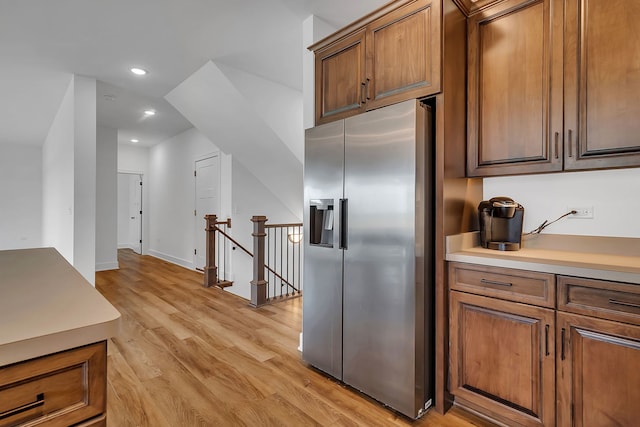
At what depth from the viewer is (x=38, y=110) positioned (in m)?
5.00

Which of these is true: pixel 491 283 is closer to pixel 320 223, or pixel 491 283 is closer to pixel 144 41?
pixel 320 223

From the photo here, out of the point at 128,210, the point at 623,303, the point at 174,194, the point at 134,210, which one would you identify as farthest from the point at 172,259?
the point at 623,303

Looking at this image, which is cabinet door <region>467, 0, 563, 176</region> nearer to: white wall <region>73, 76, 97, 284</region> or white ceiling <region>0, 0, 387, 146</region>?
white ceiling <region>0, 0, 387, 146</region>

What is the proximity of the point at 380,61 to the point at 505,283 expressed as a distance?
Answer: 151cm

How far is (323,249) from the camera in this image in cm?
220

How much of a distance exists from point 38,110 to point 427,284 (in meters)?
6.32

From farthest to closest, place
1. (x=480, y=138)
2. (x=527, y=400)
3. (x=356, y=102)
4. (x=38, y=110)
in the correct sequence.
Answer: (x=38, y=110) < (x=356, y=102) < (x=480, y=138) < (x=527, y=400)

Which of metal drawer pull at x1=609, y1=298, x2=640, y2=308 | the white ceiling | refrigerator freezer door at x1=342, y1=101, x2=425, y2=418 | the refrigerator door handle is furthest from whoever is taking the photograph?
the white ceiling

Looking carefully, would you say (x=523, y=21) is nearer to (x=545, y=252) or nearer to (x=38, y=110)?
(x=545, y=252)

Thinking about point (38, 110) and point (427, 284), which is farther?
point (38, 110)

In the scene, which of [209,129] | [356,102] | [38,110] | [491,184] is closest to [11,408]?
[356,102]

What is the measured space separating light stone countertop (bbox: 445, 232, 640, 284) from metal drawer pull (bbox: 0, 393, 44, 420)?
5.71 feet

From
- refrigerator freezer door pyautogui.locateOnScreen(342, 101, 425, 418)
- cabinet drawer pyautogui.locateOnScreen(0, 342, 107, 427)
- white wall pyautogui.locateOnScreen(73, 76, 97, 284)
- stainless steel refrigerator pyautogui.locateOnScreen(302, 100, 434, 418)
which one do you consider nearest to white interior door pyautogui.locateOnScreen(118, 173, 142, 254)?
white wall pyautogui.locateOnScreen(73, 76, 97, 284)

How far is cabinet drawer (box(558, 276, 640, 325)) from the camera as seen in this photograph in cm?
130
